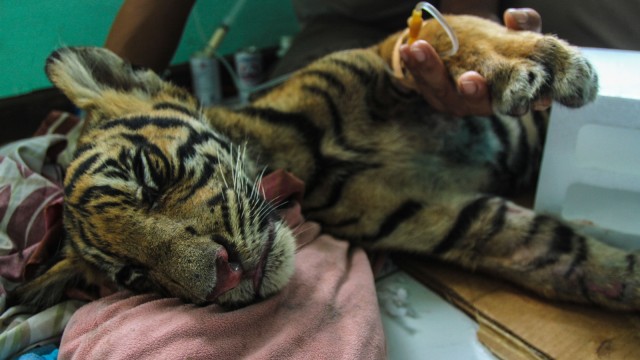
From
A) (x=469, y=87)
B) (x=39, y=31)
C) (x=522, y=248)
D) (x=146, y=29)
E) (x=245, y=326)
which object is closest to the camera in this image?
(x=245, y=326)

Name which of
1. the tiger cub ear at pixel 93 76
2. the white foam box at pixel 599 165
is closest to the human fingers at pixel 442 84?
the white foam box at pixel 599 165

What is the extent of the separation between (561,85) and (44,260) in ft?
3.94

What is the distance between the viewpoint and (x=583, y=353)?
0.99m

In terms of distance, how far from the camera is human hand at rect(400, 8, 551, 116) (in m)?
1.07

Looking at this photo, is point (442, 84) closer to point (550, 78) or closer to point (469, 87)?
point (469, 87)

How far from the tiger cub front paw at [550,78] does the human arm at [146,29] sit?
47.3 inches

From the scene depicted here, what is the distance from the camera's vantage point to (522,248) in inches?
45.8

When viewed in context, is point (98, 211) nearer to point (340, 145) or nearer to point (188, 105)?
point (188, 105)

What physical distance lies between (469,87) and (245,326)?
0.67m

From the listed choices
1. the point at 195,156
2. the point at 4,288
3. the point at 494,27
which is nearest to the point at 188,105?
the point at 195,156

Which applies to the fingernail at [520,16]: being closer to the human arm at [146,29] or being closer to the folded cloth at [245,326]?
the folded cloth at [245,326]

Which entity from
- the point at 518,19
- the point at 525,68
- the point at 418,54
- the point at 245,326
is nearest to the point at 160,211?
the point at 245,326

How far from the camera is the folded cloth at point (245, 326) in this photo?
85cm

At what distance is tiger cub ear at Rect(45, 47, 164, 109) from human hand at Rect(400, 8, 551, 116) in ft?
2.17
